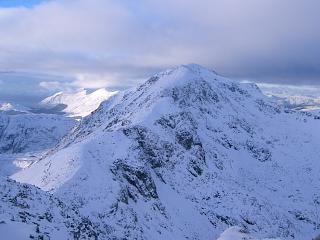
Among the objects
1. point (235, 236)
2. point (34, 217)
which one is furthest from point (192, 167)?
point (34, 217)

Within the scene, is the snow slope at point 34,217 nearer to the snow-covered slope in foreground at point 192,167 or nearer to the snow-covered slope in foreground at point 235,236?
the snow-covered slope in foreground at point 192,167

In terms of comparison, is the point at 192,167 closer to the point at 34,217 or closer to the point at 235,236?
the point at 235,236

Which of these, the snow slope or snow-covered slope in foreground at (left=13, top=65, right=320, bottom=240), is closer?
the snow slope

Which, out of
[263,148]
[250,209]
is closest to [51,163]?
[250,209]

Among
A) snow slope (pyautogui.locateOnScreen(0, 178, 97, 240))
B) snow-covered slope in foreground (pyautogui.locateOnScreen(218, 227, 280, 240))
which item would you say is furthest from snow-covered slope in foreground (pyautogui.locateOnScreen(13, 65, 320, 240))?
snow-covered slope in foreground (pyautogui.locateOnScreen(218, 227, 280, 240))

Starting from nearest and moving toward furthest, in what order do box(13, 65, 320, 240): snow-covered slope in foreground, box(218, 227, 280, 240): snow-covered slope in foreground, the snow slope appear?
the snow slope < box(218, 227, 280, 240): snow-covered slope in foreground < box(13, 65, 320, 240): snow-covered slope in foreground

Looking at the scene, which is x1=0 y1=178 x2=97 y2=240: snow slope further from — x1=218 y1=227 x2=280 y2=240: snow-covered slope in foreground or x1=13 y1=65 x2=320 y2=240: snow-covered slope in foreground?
x1=218 y1=227 x2=280 y2=240: snow-covered slope in foreground

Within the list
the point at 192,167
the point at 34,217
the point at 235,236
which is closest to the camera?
the point at 34,217

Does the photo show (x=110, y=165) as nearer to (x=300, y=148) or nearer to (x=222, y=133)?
(x=222, y=133)

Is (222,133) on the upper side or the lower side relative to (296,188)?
upper
